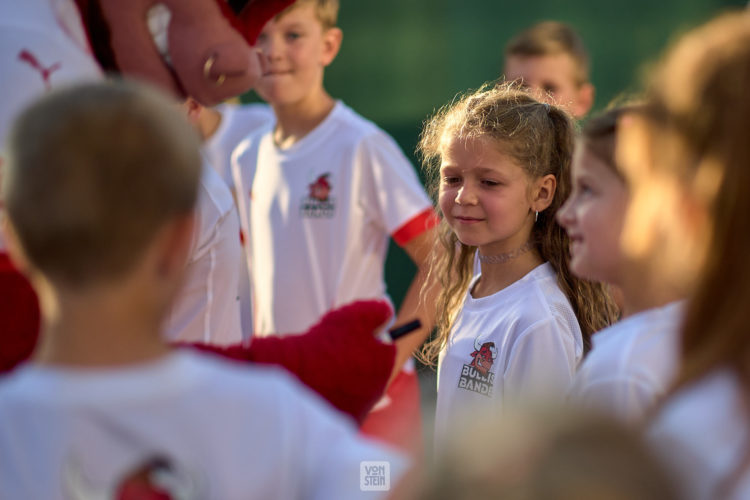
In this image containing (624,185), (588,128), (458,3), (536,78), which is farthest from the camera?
(458,3)

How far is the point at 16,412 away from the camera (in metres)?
0.86

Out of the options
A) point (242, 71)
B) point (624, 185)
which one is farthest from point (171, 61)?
point (624, 185)

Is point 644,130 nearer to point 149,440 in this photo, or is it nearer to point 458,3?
point 149,440

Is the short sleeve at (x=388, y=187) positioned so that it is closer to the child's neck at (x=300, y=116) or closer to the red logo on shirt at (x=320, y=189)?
the red logo on shirt at (x=320, y=189)

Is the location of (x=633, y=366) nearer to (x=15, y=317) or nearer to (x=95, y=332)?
(x=95, y=332)

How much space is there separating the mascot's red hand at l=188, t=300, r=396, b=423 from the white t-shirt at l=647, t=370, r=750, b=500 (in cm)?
45

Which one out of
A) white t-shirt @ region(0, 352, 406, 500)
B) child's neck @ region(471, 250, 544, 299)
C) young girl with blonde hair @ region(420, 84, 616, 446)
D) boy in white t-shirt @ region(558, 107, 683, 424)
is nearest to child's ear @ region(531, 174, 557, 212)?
young girl with blonde hair @ region(420, 84, 616, 446)

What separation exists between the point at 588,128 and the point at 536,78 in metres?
2.08

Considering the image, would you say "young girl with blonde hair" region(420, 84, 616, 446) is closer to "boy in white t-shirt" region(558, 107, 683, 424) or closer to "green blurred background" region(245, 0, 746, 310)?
"boy in white t-shirt" region(558, 107, 683, 424)

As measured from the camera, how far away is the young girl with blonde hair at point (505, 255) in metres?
1.88

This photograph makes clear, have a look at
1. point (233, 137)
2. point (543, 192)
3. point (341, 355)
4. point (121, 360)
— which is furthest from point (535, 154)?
point (233, 137)

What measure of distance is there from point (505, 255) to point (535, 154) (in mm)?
265

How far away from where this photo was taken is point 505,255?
7.06 feet

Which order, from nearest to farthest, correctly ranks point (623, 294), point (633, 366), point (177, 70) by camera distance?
point (633, 366)
point (623, 294)
point (177, 70)
